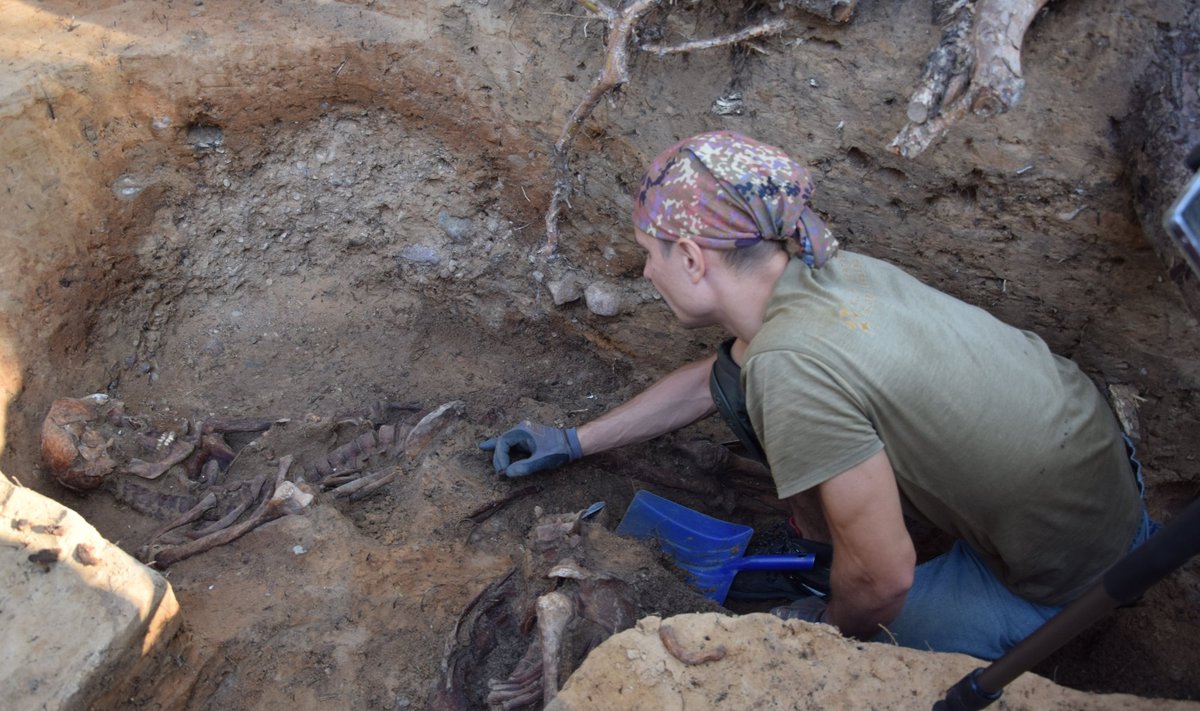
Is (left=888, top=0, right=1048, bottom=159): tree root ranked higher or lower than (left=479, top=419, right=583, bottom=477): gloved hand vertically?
higher

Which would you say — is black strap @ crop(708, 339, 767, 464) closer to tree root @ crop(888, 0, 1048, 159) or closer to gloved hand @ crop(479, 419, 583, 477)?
gloved hand @ crop(479, 419, 583, 477)

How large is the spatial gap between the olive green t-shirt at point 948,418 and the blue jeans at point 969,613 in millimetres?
50

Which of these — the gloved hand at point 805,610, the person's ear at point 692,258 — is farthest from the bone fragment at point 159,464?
the gloved hand at point 805,610

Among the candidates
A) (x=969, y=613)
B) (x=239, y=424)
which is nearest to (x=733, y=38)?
(x=969, y=613)

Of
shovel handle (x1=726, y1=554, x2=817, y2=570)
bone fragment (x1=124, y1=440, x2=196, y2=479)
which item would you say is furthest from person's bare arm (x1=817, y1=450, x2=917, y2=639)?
bone fragment (x1=124, y1=440, x2=196, y2=479)

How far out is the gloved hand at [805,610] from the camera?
2684 millimetres

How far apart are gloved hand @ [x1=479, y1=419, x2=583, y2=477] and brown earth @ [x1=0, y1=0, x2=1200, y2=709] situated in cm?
10

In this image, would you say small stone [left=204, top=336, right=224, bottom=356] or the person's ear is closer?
the person's ear

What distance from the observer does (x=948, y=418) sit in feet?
7.45

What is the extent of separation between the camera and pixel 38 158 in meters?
3.44

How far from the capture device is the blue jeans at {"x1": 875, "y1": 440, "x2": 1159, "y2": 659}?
261 centimetres

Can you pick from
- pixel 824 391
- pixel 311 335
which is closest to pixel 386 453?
pixel 311 335

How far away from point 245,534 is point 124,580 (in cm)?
67

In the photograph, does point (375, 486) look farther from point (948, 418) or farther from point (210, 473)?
point (948, 418)
